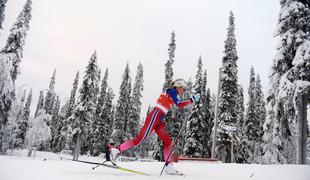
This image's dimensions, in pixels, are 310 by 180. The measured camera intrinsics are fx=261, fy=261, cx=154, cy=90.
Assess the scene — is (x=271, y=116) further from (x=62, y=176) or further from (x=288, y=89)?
(x=62, y=176)

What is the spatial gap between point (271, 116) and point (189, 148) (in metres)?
18.2

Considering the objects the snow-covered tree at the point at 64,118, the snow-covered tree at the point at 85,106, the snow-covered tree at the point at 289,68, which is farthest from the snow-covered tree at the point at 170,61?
the snow-covered tree at the point at 64,118

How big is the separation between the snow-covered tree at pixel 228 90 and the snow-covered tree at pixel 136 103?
2286 cm

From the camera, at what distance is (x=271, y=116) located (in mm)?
18578

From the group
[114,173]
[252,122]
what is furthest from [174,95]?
[252,122]

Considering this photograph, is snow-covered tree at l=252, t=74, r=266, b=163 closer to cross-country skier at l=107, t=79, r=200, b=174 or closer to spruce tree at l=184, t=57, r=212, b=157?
spruce tree at l=184, t=57, r=212, b=157

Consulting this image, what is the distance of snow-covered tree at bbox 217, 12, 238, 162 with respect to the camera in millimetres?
30812

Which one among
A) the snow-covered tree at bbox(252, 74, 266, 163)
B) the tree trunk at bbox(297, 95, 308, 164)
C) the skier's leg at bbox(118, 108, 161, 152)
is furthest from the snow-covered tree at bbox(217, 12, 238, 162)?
the skier's leg at bbox(118, 108, 161, 152)

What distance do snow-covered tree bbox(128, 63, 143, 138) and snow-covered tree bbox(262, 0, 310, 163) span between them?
36614mm

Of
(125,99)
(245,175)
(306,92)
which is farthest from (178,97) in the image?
(125,99)

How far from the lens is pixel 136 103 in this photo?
54.5 metres

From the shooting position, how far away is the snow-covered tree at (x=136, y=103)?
52.5m

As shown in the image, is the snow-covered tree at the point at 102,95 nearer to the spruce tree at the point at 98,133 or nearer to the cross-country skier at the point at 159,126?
the spruce tree at the point at 98,133

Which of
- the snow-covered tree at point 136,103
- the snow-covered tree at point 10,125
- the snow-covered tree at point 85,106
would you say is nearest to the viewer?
the snow-covered tree at point 10,125
